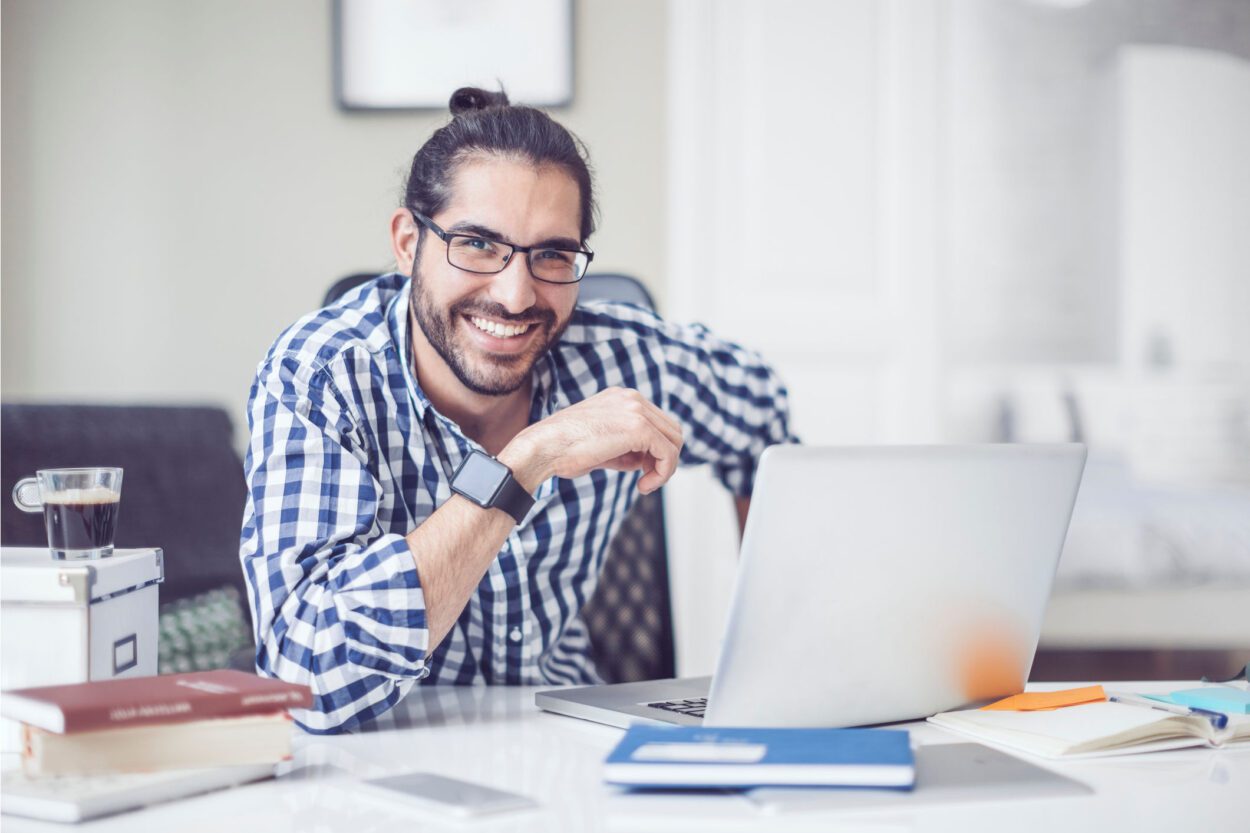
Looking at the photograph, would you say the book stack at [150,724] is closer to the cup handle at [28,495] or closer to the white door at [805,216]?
the cup handle at [28,495]

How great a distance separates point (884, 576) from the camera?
83 cm

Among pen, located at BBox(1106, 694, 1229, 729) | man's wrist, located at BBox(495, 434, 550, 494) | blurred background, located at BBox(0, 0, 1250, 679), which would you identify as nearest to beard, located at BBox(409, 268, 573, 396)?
man's wrist, located at BBox(495, 434, 550, 494)

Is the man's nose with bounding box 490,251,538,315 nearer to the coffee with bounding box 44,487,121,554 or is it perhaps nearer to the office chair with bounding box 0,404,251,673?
the coffee with bounding box 44,487,121,554

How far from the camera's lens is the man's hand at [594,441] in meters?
1.13

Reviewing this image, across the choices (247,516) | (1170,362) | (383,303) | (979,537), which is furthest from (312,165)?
(1170,362)

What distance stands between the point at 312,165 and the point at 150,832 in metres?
2.14

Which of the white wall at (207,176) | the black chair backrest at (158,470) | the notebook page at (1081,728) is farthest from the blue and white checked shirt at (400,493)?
the white wall at (207,176)

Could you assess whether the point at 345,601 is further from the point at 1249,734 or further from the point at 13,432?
the point at 13,432

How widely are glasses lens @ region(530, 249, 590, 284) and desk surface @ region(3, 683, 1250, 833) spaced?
577mm

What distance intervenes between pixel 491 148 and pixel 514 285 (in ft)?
0.59

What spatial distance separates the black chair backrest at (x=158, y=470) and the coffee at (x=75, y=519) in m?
0.74

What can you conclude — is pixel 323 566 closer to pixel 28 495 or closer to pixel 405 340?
pixel 28 495

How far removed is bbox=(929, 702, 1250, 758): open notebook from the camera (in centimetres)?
86

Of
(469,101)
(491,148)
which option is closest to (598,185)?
(469,101)
